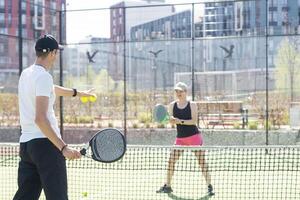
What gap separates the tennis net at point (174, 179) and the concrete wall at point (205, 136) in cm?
327

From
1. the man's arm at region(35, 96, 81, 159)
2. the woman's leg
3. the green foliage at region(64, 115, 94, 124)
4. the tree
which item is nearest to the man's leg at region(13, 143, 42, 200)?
the man's arm at region(35, 96, 81, 159)

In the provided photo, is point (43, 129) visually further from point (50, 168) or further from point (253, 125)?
point (253, 125)

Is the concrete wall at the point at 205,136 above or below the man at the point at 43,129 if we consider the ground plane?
below

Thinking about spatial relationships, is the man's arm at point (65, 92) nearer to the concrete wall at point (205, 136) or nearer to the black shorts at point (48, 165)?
the black shorts at point (48, 165)

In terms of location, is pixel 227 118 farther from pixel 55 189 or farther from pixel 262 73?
pixel 55 189

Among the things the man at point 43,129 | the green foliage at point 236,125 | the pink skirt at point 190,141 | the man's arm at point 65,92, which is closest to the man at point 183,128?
the pink skirt at point 190,141

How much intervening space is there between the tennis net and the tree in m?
10.5

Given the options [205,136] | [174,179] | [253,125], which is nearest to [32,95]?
[174,179]

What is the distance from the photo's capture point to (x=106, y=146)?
13.8 feet

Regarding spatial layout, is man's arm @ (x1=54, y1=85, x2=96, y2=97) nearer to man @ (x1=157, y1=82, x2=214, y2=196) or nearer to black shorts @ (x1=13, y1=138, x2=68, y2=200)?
black shorts @ (x1=13, y1=138, x2=68, y2=200)

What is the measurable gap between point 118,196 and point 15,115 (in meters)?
12.3

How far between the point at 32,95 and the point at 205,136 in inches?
394

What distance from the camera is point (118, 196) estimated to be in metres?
7.26

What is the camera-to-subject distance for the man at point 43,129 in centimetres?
394
